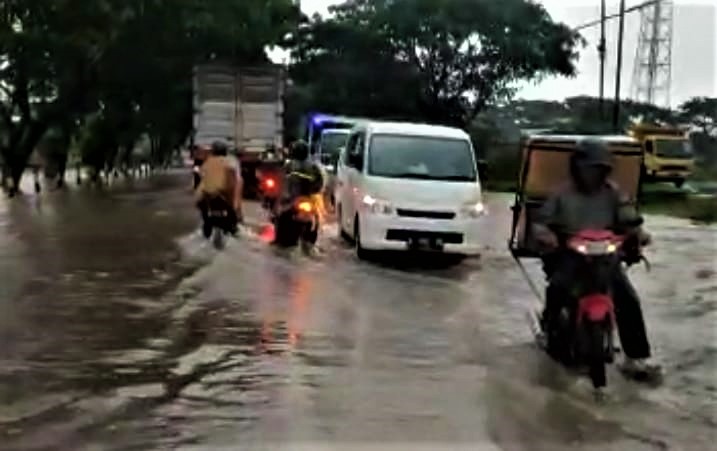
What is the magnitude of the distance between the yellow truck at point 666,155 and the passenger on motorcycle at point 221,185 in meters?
33.5

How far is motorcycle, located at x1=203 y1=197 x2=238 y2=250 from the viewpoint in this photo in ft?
64.2

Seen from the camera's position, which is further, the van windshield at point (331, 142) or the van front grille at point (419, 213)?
the van windshield at point (331, 142)

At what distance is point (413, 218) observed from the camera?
59.6 feet

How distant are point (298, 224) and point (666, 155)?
113ft

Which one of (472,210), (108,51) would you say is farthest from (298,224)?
(108,51)

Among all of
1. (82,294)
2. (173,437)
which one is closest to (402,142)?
(82,294)

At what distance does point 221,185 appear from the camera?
19.8 m

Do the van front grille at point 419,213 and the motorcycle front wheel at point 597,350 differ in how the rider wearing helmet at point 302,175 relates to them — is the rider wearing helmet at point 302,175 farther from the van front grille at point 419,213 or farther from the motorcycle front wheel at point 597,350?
the motorcycle front wheel at point 597,350

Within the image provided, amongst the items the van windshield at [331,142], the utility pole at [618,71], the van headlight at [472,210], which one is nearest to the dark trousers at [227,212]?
the van headlight at [472,210]

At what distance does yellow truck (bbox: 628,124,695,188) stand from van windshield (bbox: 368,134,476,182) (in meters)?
33.2

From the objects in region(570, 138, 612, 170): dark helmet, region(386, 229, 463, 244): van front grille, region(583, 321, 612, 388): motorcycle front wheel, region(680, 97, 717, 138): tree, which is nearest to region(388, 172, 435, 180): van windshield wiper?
region(386, 229, 463, 244): van front grille

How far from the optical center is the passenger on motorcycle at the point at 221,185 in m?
19.6

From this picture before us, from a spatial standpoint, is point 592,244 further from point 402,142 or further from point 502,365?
point 402,142

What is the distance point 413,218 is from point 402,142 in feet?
4.98
